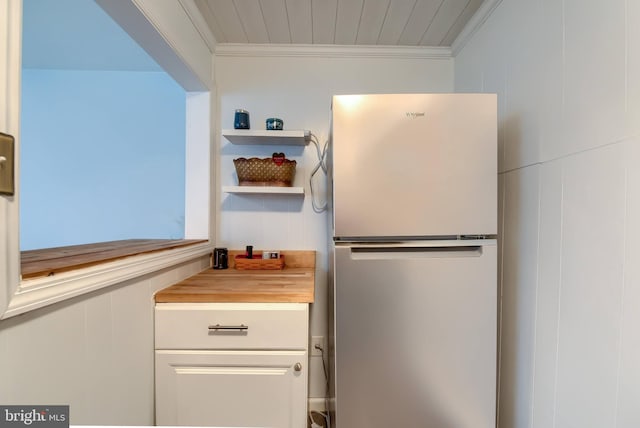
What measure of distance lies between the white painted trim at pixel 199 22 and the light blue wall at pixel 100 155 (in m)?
0.73

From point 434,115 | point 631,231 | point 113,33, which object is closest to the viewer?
point 631,231

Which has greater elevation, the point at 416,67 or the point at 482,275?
the point at 416,67

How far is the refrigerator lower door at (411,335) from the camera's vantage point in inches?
38.4

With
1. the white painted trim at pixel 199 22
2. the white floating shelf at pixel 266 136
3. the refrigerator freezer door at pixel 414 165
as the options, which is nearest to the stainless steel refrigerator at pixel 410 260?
the refrigerator freezer door at pixel 414 165

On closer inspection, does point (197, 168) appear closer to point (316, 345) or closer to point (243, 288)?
point (243, 288)

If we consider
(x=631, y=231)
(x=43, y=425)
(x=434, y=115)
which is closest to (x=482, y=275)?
(x=631, y=231)

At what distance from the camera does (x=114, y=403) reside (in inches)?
33.0

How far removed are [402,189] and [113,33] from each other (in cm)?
186

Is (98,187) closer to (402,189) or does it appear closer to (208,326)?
(208,326)

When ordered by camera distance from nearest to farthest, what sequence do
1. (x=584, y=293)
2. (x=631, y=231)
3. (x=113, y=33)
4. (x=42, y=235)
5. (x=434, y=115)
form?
1. (x=631, y=231)
2. (x=584, y=293)
3. (x=434, y=115)
4. (x=113, y=33)
5. (x=42, y=235)

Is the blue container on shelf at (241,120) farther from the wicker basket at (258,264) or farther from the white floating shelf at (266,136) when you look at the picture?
the wicker basket at (258,264)

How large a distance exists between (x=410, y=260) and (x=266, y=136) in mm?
991

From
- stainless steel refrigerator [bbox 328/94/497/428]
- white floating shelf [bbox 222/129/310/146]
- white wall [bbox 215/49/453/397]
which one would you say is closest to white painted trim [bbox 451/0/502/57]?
white wall [bbox 215/49/453/397]

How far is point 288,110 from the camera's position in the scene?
169 centimetres
